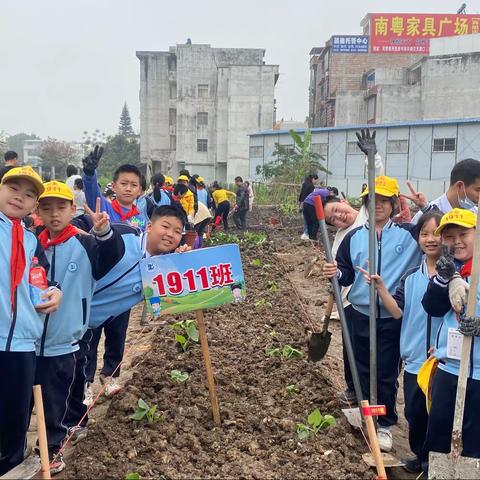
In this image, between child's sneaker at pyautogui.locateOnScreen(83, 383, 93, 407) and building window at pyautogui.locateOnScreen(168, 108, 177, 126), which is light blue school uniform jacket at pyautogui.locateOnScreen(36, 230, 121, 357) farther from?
building window at pyautogui.locateOnScreen(168, 108, 177, 126)

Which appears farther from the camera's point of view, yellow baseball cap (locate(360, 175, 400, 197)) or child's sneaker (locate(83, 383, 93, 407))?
child's sneaker (locate(83, 383, 93, 407))

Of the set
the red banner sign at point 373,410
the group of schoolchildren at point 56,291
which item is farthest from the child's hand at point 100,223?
the red banner sign at point 373,410

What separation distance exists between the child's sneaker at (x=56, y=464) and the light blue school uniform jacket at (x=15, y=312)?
67 cm

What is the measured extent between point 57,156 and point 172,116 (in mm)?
13387

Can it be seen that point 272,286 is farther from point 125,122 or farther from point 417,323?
point 125,122

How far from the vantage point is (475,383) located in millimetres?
3139

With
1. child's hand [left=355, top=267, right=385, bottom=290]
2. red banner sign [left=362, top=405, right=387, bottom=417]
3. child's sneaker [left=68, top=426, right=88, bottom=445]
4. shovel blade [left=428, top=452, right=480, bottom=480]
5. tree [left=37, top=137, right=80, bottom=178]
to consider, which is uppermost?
tree [left=37, top=137, right=80, bottom=178]

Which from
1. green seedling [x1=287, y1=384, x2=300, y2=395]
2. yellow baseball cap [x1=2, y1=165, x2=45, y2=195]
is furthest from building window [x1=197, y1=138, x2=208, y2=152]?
yellow baseball cap [x1=2, y1=165, x2=45, y2=195]

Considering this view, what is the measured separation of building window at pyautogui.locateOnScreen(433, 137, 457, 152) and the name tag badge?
2334cm

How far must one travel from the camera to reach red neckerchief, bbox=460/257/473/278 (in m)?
3.22

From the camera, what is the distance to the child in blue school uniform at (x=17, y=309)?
3.09m

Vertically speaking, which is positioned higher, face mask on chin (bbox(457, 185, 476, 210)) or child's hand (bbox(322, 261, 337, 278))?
face mask on chin (bbox(457, 185, 476, 210))

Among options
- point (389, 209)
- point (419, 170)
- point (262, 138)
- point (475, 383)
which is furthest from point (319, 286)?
point (262, 138)

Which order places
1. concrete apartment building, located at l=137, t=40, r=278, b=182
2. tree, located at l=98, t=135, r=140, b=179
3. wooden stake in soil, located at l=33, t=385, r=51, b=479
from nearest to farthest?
wooden stake in soil, located at l=33, t=385, r=51, b=479 → concrete apartment building, located at l=137, t=40, r=278, b=182 → tree, located at l=98, t=135, r=140, b=179
